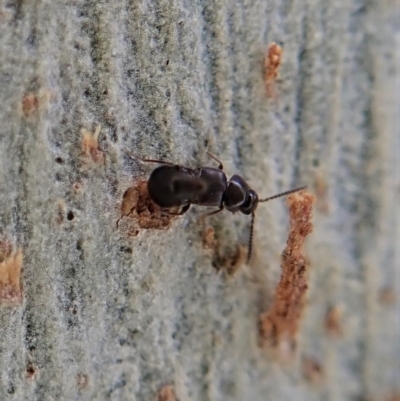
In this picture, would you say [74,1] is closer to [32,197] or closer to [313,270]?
[32,197]

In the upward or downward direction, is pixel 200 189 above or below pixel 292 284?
above

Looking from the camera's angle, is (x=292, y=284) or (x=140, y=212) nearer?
(x=140, y=212)

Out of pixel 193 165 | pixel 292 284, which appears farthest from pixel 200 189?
pixel 292 284

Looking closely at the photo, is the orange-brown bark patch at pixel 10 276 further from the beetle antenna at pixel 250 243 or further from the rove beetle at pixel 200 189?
the beetle antenna at pixel 250 243

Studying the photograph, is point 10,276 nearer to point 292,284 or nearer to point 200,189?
point 200,189

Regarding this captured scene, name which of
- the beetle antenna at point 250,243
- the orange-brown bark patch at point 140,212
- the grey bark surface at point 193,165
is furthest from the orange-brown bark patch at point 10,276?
the beetle antenna at point 250,243

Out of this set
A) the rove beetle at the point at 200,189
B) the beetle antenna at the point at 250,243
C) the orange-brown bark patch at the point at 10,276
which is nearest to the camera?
the orange-brown bark patch at the point at 10,276
